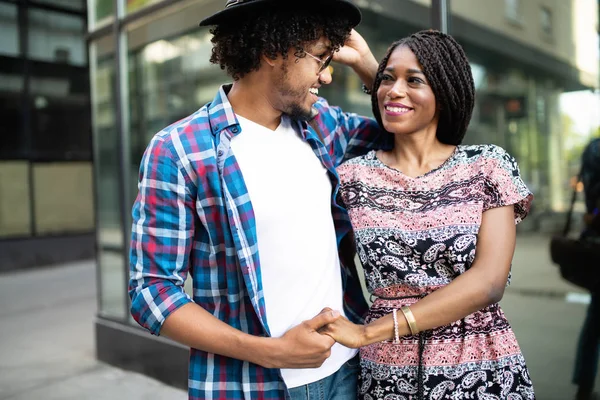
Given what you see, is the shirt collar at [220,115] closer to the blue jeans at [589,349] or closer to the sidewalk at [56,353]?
the blue jeans at [589,349]

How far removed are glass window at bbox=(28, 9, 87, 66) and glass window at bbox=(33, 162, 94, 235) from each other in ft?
7.08

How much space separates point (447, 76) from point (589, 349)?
2071 mm

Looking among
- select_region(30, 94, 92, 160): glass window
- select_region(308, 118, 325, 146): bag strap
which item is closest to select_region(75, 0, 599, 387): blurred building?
select_region(308, 118, 325, 146): bag strap

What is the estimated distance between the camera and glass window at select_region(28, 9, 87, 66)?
11.8m

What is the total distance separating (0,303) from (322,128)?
301 inches

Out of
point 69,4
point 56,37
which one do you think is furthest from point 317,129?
point 69,4

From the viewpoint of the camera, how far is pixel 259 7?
70.4 inches

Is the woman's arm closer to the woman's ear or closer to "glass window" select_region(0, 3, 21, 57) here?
the woman's ear

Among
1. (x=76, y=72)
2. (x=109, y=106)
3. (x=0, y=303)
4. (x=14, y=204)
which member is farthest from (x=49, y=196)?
(x=109, y=106)

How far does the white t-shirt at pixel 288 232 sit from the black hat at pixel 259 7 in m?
0.31

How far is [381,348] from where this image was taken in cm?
181

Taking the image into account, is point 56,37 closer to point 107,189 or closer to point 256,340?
point 107,189

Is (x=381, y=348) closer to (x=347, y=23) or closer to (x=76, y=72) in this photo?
(x=347, y=23)

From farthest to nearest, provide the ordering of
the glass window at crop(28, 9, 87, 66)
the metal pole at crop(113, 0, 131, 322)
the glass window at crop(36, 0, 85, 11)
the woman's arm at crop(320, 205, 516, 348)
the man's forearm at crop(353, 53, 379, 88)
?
the glass window at crop(36, 0, 85, 11) < the glass window at crop(28, 9, 87, 66) < the metal pole at crop(113, 0, 131, 322) < the man's forearm at crop(353, 53, 379, 88) < the woman's arm at crop(320, 205, 516, 348)
